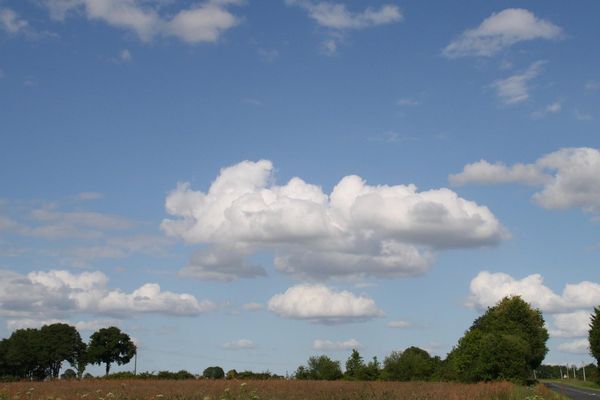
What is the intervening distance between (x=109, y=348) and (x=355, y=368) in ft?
153

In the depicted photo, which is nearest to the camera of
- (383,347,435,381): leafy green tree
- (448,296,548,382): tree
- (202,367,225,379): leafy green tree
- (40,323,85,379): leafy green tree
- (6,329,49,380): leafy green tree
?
(448,296,548,382): tree

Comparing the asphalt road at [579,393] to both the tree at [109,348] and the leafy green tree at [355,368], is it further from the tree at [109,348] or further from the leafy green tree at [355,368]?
the tree at [109,348]

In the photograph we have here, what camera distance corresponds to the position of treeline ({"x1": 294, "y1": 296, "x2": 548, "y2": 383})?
6156 centimetres

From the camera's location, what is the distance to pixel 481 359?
62.0 metres

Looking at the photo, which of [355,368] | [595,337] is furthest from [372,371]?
[595,337]

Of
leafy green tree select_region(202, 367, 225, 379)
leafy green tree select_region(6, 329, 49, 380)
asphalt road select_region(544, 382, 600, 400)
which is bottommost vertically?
asphalt road select_region(544, 382, 600, 400)

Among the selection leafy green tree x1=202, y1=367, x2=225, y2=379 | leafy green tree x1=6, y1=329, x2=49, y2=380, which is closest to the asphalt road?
leafy green tree x1=202, y1=367, x2=225, y2=379


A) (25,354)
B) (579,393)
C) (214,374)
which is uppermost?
(25,354)

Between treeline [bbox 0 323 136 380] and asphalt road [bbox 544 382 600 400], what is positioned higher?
treeline [bbox 0 323 136 380]

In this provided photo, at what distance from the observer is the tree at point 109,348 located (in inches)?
4292

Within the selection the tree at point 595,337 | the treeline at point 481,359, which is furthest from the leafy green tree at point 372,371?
the tree at point 595,337

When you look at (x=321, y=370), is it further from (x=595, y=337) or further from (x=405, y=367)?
(x=595, y=337)

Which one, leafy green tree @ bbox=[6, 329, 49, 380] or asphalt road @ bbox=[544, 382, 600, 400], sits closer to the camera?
asphalt road @ bbox=[544, 382, 600, 400]

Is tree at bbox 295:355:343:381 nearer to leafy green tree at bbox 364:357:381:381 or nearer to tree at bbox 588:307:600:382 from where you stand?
leafy green tree at bbox 364:357:381:381
